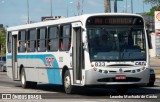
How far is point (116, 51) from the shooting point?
21625 millimetres

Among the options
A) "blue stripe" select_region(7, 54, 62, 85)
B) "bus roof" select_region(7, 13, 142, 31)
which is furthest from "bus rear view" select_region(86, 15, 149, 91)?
"blue stripe" select_region(7, 54, 62, 85)

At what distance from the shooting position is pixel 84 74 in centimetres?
2155

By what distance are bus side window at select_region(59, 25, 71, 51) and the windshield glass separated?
5.21 ft

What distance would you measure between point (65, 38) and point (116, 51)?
2.71 meters

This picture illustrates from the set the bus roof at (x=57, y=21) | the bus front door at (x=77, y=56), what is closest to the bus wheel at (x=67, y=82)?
the bus front door at (x=77, y=56)

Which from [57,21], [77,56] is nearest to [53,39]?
[57,21]

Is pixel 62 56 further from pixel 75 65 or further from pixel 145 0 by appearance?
pixel 145 0

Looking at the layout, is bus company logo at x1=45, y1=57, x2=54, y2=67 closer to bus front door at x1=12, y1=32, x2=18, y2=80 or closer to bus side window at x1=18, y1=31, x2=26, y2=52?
bus side window at x1=18, y1=31, x2=26, y2=52

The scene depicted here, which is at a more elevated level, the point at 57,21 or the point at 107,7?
the point at 107,7

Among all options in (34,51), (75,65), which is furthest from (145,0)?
(75,65)

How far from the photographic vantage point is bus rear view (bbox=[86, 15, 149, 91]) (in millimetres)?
21391

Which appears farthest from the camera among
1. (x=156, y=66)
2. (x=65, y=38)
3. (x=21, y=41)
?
(x=156, y=66)

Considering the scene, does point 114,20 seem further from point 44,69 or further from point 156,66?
point 156,66

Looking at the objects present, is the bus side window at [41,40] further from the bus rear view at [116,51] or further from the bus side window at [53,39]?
the bus rear view at [116,51]
